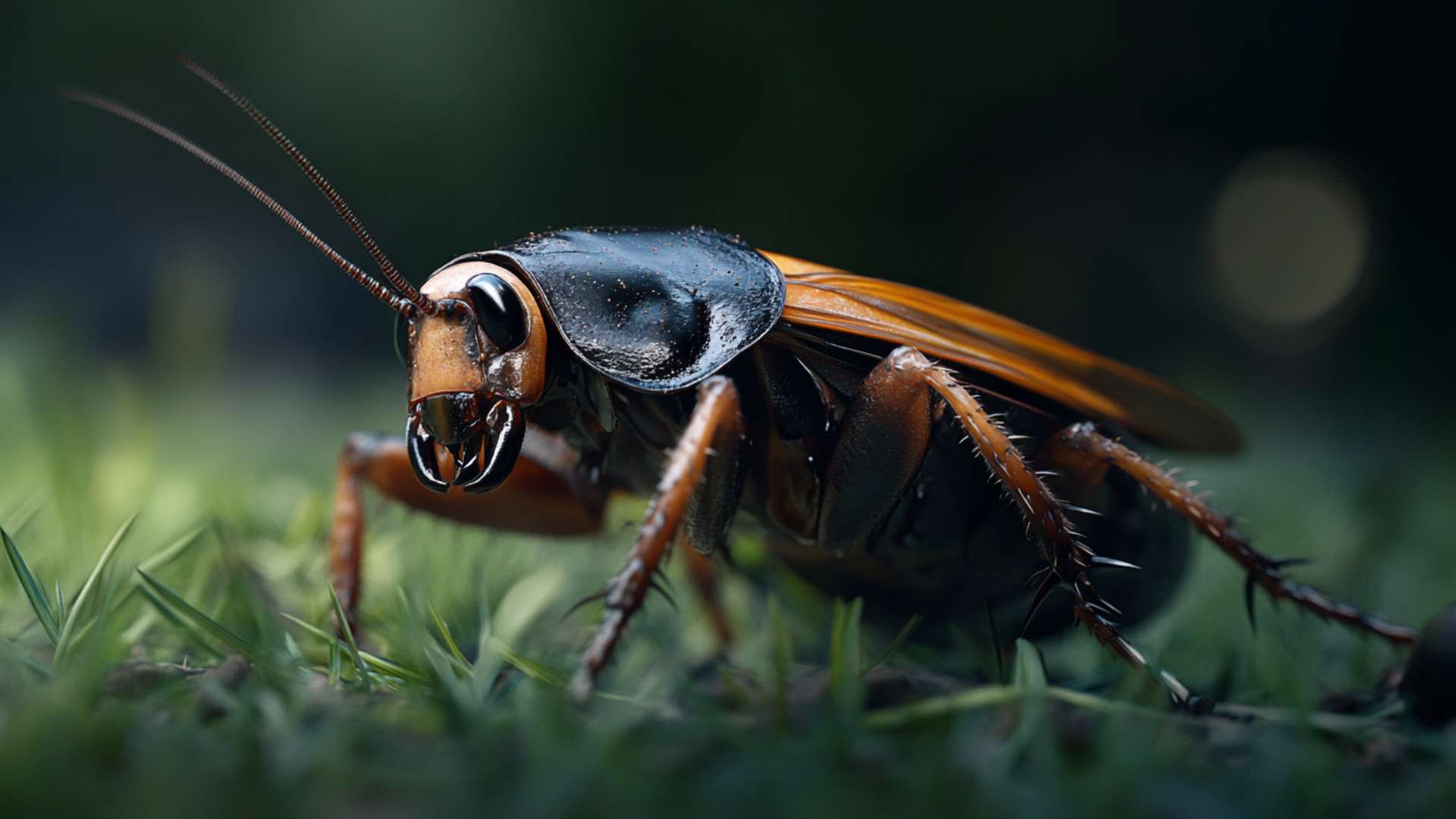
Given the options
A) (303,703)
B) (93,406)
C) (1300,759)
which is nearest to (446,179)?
(93,406)

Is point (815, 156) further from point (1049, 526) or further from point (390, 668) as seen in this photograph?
point (390, 668)

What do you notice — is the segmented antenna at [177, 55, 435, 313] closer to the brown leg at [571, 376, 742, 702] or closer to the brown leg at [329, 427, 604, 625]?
→ the brown leg at [329, 427, 604, 625]

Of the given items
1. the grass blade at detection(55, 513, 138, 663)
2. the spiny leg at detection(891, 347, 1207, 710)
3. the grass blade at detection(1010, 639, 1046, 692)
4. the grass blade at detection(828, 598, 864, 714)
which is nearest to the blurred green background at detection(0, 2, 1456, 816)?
the grass blade at detection(55, 513, 138, 663)

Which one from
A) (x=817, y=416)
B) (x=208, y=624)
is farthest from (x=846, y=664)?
(x=208, y=624)

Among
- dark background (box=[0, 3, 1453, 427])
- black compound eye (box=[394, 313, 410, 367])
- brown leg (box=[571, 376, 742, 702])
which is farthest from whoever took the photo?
dark background (box=[0, 3, 1453, 427])

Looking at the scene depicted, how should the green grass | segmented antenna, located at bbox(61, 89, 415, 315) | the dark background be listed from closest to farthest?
the green grass < segmented antenna, located at bbox(61, 89, 415, 315) < the dark background
